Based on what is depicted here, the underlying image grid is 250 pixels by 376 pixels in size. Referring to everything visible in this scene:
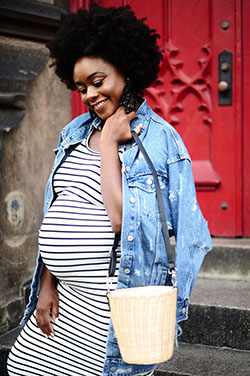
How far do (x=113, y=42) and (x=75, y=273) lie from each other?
87 centimetres

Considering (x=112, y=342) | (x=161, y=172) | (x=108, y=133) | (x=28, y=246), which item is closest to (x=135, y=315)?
(x=112, y=342)

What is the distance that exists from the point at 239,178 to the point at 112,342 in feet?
7.33

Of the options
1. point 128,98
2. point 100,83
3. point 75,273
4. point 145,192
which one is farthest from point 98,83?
point 75,273

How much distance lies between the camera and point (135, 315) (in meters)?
1.76

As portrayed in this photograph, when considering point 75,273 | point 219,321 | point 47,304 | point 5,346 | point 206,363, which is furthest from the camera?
point 5,346

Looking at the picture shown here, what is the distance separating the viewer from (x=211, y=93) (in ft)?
13.3

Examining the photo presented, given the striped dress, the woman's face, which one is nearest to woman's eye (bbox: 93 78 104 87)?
the woman's face

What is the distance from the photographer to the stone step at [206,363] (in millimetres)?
2867

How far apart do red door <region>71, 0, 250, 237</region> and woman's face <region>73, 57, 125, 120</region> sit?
200 centimetres

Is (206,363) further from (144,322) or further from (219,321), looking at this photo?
(144,322)

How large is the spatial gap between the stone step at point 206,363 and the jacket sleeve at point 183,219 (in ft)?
3.31

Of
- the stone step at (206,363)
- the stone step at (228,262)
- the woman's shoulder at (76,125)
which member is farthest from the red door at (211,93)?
the woman's shoulder at (76,125)

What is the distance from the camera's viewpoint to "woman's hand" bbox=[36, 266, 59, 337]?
7.11ft

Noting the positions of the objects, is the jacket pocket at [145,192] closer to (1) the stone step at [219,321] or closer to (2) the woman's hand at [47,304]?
(2) the woman's hand at [47,304]
